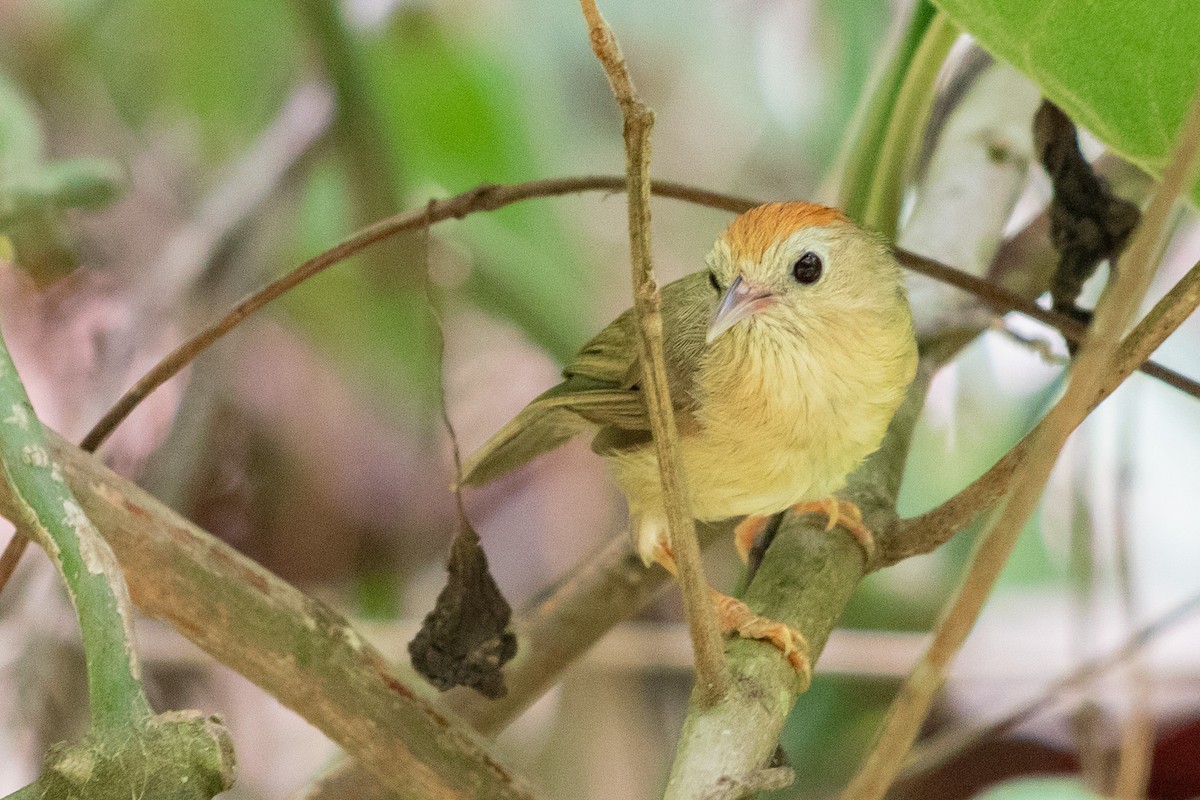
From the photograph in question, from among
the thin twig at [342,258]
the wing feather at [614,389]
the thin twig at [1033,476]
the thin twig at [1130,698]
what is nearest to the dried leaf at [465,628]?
the wing feather at [614,389]

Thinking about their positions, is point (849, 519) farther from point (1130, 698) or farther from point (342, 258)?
point (1130, 698)

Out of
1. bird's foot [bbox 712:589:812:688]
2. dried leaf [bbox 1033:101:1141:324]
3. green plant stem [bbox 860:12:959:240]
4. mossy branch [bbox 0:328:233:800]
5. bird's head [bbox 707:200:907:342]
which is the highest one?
green plant stem [bbox 860:12:959:240]

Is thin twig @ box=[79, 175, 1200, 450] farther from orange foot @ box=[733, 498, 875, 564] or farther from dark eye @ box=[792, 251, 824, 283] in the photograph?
orange foot @ box=[733, 498, 875, 564]

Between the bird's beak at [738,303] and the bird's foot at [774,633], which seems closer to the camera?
the bird's foot at [774,633]

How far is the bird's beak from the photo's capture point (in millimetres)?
1531

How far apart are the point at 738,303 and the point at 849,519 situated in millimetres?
336

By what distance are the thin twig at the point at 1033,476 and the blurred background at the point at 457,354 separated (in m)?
1.53

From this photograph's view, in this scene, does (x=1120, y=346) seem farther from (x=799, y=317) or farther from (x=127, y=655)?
(x=127, y=655)

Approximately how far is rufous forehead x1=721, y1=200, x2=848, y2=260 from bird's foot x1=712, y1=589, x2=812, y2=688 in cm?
47

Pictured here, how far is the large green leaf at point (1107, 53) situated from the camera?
47.0 inches

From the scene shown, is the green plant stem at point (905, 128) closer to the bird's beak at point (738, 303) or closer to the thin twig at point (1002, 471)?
the bird's beak at point (738, 303)

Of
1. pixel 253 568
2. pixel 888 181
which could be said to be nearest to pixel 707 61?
pixel 888 181

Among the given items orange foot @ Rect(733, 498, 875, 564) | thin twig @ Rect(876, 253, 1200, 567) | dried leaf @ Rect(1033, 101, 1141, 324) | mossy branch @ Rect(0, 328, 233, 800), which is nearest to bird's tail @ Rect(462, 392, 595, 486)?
orange foot @ Rect(733, 498, 875, 564)

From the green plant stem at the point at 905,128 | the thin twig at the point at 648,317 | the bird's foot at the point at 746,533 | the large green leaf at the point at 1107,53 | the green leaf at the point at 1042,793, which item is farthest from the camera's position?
the bird's foot at the point at 746,533
